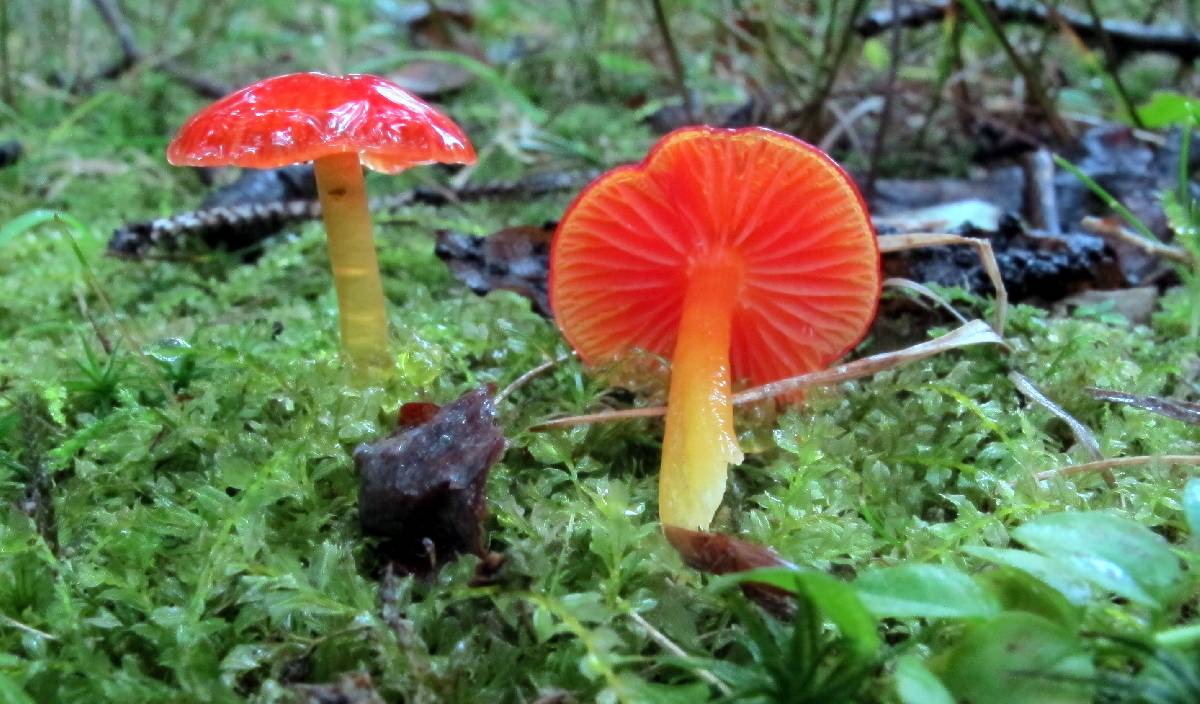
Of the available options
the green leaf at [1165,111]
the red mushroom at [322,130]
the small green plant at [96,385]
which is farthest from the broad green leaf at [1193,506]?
the green leaf at [1165,111]

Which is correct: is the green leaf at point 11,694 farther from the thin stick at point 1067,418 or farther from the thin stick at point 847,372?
the thin stick at point 1067,418

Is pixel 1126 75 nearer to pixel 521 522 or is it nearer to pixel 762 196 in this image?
pixel 762 196

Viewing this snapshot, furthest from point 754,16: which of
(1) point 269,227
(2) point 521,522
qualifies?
(2) point 521,522

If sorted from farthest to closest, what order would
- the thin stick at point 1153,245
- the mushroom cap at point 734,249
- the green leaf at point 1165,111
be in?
the green leaf at point 1165,111 < the thin stick at point 1153,245 < the mushroom cap at point 734,249

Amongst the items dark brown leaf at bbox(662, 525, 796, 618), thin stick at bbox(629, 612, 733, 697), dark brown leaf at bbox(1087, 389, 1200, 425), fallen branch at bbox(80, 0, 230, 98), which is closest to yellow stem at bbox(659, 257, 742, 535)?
dark brown leaf at bbox(662, 525, 796, 618)

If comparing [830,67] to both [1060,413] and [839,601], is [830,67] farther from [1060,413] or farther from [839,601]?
[839,601]

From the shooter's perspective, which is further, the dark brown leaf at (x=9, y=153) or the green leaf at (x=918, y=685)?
the dark brown leaf at (x=9, y=153)
